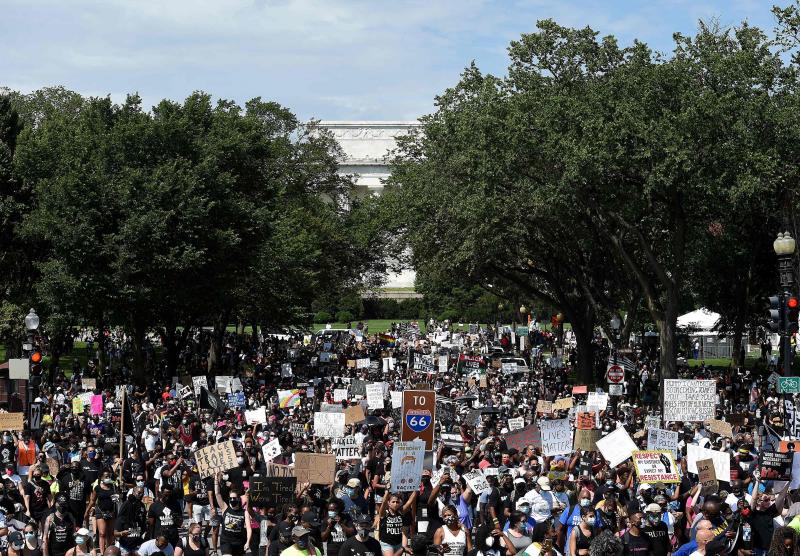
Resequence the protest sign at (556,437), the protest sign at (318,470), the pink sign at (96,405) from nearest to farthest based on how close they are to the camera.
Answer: the protest sign at (318,470), the protest sign at (556,437), the pink sign at (96,405)

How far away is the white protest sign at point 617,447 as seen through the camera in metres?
18.4

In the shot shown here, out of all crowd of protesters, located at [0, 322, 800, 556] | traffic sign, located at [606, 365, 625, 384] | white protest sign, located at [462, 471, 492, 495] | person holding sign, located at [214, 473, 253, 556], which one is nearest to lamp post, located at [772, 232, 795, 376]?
crowd of protesters, located at [0, 322, 800, 556]

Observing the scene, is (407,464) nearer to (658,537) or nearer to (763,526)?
(658,537)

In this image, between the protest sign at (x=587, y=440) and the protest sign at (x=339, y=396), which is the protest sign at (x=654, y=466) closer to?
the protest sign at (x=587, y=440)

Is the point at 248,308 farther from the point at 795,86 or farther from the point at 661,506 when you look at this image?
the point at 661,506

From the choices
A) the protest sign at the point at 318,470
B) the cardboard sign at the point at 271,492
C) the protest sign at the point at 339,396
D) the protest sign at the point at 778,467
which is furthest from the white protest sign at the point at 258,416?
the protest sign at the point at 778,467

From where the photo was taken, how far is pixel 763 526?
1447 centimetres

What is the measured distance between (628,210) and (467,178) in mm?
5903

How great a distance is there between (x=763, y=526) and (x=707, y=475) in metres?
2.40

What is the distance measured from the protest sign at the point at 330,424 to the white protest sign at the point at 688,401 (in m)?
6.06

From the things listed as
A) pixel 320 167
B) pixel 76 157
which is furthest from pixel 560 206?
pixel 320 167

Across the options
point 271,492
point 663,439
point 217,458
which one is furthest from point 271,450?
point 663,439

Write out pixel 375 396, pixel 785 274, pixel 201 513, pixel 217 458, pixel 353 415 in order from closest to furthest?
pixel 201 513 → pixel 217 458 → pixel 785 274 → pixel 353 415 → pixel 375 396

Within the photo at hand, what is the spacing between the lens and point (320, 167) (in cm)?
7581
